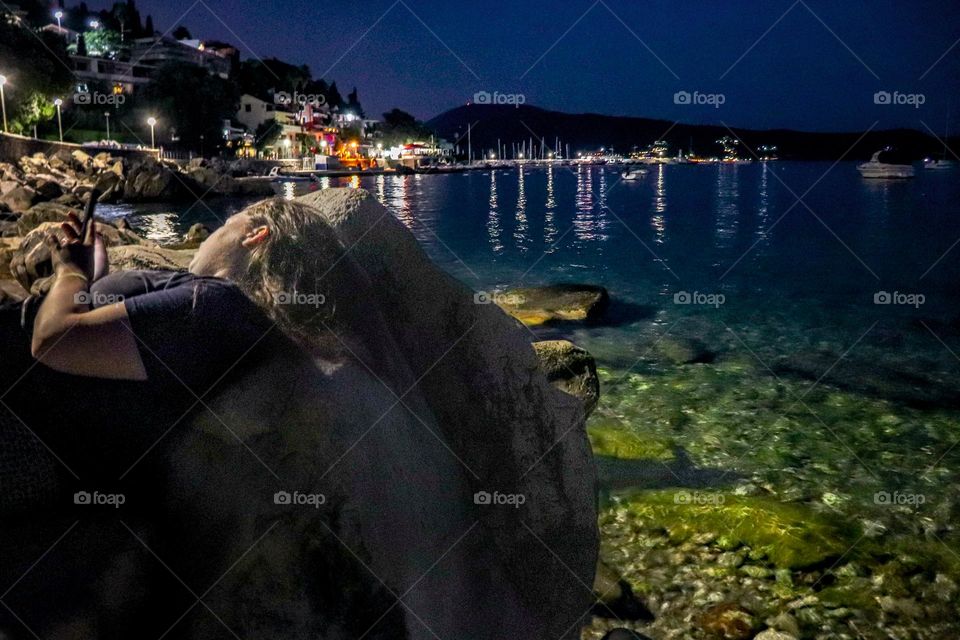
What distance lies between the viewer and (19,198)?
31484 millimetres

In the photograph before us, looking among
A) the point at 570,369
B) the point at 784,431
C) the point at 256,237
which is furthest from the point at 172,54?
the point at 256,237

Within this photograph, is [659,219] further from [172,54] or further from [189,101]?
[172,54]

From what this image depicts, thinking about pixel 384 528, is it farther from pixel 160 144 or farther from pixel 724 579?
pixel 160 144

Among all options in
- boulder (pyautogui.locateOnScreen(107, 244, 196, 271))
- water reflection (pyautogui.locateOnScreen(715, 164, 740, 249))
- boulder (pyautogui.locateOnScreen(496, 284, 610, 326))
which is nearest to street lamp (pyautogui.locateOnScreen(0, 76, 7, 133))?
boulder (pyautogui.locateOnScreen(496, 284, 610, 326))

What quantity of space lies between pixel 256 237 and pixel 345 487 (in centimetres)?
117

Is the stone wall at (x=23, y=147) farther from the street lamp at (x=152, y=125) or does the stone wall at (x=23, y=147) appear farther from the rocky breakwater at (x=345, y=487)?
the rocky breakwater at (x=345, y=487)

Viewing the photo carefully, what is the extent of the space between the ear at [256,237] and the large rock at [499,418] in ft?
2.02

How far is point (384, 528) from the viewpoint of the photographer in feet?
9.49

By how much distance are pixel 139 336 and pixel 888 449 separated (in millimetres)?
10778

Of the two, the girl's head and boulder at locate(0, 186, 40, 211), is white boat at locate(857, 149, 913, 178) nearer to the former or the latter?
boulder at locate(0, 186, 40, 211)

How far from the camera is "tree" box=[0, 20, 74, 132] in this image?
55.9 metres

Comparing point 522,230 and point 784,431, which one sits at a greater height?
point 522,230

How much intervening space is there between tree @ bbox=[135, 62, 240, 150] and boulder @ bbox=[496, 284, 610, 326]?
83.2 metres

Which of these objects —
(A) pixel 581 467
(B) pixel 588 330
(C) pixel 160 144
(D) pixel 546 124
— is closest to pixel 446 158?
(D) pixel 546 124
